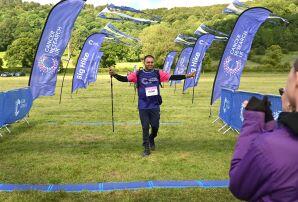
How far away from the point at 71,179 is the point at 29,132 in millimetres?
5797

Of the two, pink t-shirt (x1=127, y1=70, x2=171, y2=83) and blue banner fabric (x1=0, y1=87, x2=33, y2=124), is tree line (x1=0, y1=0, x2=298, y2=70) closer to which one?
blue banner fabric (x1=0, y1=87, x2=33, y2=124)

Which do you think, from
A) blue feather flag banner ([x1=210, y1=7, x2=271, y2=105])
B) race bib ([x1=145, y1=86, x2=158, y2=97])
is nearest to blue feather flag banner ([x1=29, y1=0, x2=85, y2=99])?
race bib ([x1=145, y1=86, x2=158, y2=97])

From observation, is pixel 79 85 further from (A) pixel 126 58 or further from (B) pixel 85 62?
(A) pixel 126 58

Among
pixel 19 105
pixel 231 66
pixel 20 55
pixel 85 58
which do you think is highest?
pixel 231 66

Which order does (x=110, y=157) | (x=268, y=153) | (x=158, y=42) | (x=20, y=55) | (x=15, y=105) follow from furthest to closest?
1. (x=158, y=42)
2. (x=20, y=55)
3. (x=15, y=105)
4. (x=110, y=157)
5. (x=268, y=153)

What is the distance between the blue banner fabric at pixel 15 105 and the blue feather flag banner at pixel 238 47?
20.8 ft

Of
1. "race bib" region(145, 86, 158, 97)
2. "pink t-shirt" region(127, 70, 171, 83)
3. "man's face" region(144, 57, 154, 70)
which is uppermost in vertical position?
"man's face" region(144, 57, 154, 70)

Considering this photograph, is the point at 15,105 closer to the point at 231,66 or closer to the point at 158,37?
the point at 231,66

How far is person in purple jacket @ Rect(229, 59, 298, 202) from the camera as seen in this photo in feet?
6.51

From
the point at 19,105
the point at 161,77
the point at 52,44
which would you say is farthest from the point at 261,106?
the point at 19,105

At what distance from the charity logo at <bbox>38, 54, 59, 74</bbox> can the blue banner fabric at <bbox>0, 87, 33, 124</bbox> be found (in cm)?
111

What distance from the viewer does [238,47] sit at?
1402cm

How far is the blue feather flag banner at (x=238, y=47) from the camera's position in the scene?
1377 centimetres

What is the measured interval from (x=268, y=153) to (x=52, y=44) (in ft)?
38.0
